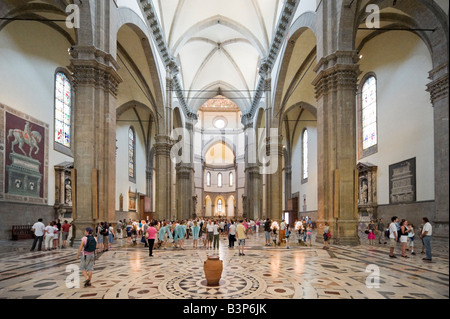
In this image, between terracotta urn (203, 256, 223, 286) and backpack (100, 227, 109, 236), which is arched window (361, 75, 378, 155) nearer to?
backpack (100, 227, 109, 236)

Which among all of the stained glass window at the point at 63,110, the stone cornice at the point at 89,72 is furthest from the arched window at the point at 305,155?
the stone cornice at the point at 89,72

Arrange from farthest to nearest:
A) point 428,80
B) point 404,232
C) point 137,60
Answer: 1. point 137,60
2. point 428,80
3. point 404,232

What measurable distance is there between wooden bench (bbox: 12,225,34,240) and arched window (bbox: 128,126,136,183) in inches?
599

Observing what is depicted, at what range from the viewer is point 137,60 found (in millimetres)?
23281

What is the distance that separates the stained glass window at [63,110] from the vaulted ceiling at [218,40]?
8077 mm

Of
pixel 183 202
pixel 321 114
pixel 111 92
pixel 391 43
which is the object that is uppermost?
pixel 391 43

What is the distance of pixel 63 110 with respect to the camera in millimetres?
21531

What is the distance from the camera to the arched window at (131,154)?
32.6m

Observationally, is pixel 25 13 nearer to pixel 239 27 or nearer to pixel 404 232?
pixel 239 27

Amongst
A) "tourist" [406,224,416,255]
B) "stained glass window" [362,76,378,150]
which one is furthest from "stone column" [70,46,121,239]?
"stained glass window" [362,76,378,150]

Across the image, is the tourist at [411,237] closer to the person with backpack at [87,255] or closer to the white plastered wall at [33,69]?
the person with backpack at [87,255]

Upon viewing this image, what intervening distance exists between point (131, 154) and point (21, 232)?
17263mm
